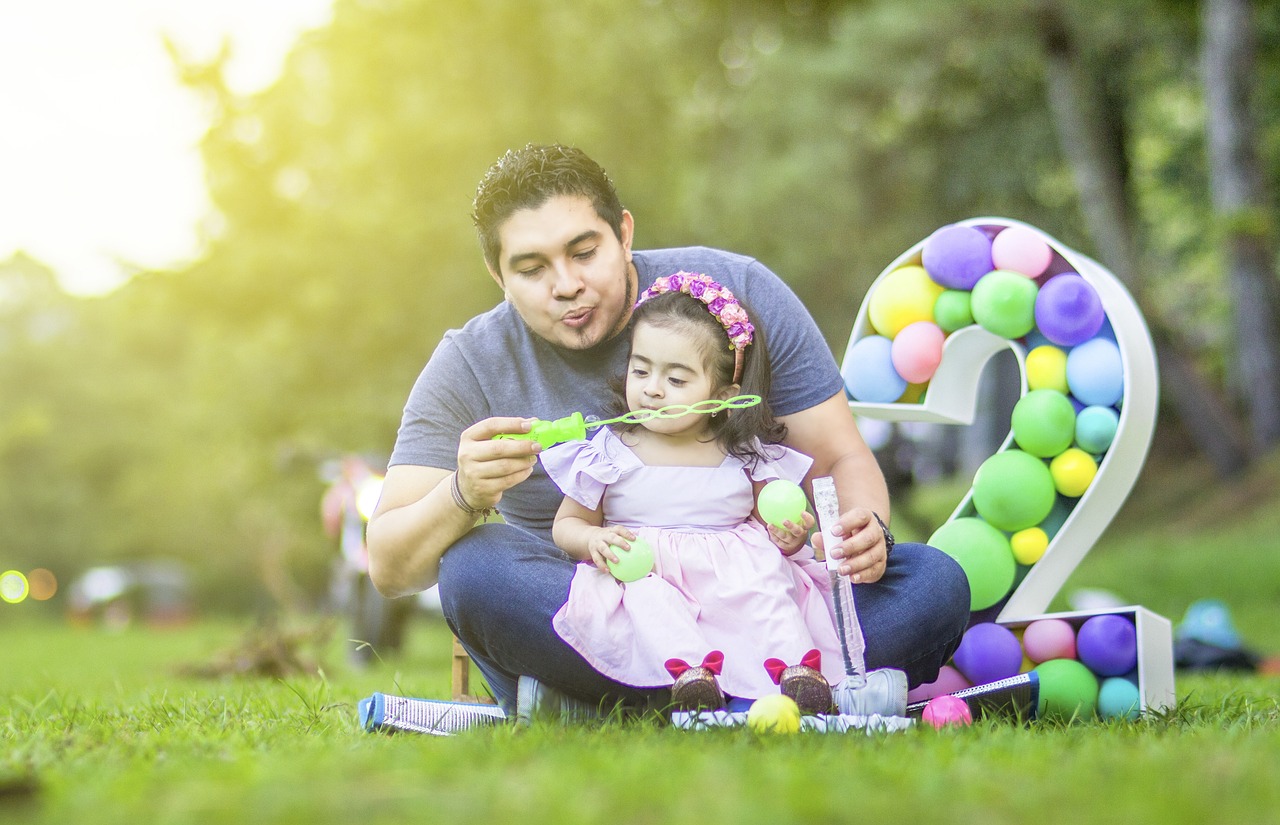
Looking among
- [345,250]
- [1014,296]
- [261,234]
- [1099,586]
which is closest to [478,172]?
[345,250]

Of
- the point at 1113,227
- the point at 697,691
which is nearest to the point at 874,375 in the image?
the point at 697,691

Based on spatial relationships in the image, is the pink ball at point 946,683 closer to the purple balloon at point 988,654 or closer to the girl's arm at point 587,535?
the purple balloon at point 988,654

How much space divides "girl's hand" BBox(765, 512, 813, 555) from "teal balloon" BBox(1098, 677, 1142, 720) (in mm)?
863

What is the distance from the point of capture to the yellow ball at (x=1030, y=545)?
334cm

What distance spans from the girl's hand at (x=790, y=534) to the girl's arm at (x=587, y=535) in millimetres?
361

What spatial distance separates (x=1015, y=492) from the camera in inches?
131

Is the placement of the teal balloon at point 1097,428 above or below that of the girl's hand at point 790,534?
above

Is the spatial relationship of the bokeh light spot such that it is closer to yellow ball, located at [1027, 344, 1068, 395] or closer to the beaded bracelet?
the beaded bracelet

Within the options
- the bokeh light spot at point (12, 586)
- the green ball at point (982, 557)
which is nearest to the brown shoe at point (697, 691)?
the green ball at point (982, 557)

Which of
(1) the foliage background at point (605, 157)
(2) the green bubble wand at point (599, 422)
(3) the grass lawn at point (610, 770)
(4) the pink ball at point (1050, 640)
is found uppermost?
(1) the foliage background at point (605, 157)

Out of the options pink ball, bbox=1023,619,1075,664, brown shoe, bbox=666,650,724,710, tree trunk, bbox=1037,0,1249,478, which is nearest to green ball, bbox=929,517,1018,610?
pink ball, bbox=1023,619,1075,664

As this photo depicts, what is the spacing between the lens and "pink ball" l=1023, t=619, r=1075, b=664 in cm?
320

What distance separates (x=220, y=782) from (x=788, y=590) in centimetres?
140

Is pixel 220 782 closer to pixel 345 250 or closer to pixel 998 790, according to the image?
pixel 998 790
